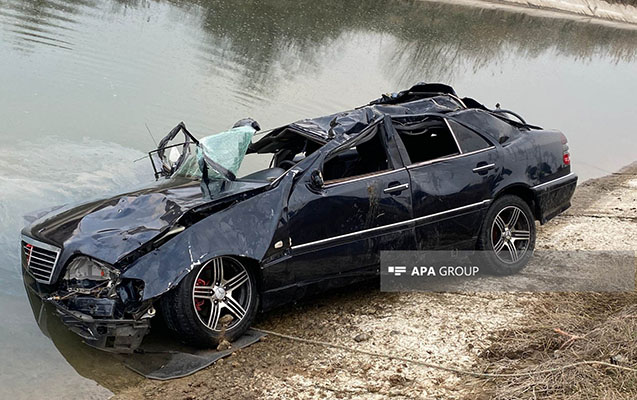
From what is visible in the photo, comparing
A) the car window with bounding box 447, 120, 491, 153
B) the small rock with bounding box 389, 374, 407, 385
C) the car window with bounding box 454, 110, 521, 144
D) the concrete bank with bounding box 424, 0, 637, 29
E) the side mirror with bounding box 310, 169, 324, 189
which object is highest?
the concrete bank with bounding box 424, 0, 637, 29

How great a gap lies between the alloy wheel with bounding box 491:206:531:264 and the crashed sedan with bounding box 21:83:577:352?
0.01 m

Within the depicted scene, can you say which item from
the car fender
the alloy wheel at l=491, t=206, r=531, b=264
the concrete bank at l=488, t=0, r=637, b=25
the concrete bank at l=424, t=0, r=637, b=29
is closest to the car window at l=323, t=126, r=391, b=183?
the car fender

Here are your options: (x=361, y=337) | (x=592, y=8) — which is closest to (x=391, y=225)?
(x=361, y=337)

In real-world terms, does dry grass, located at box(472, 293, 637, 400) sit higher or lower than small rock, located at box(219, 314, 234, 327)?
higher

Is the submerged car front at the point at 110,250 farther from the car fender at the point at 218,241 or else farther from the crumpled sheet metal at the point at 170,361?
the crumpled sheet metal at the point at 170,361

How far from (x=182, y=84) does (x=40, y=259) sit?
9.43 meters

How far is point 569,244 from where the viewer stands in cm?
957

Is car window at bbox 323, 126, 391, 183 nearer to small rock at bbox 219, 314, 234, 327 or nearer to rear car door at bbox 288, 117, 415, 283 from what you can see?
rear car door at bbox 288, 117, 415, 283

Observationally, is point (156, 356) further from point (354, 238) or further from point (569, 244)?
point (569, 244)

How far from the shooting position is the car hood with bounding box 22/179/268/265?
19.4ft

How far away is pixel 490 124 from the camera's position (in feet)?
26.6

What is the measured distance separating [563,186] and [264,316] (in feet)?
12.6

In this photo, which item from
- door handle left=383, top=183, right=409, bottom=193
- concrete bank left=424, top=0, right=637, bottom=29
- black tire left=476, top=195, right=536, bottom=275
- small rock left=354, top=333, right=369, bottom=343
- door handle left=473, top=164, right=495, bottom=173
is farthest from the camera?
concrete bank left=424, top=0, right=637, bottom=29

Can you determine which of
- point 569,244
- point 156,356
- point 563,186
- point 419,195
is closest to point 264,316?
point 156,356
